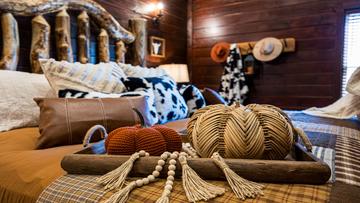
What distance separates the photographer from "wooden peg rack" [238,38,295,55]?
316 centimetres

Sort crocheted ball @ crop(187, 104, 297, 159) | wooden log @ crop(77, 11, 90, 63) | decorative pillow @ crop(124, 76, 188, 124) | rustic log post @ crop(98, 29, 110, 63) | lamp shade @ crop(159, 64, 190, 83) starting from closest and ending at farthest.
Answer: crocheted ball @ crop(187, 104, 297, 159) < decorative pillow @ crop(124, 76, 188, 124) < wooden log @ crop(77, 11, 90, 63) < rustic log post @ crop(98, 29, 110, 63) < lamp shade @ crop(159, 64, 190, 83)

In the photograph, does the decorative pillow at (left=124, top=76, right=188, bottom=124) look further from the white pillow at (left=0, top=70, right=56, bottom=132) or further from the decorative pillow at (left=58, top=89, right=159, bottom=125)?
the white pillow at (left=0, top=70, right=56, bottom=132)

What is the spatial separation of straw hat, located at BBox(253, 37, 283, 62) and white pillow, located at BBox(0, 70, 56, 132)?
255 cm

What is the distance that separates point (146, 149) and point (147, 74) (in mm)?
1482

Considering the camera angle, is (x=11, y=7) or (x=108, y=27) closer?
(x=11, y=7)

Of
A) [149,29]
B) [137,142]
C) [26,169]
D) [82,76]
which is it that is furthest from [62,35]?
[137,142]

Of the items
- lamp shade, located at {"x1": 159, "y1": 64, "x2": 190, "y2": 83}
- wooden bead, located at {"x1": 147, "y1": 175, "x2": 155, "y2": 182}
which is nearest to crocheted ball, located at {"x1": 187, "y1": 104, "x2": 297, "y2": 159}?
wooden bead, located at {"x1": 147, "y1": 175, "x2": 155, "y2": 182}

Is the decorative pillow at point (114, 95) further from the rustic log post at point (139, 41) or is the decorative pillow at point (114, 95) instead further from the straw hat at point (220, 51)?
the straw hat at point (220, 51)

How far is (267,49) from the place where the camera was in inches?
128

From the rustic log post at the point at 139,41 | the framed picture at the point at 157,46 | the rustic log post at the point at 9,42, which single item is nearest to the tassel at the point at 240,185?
the rustic log post at the point at 9,42

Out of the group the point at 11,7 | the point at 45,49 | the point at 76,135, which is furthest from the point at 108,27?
the point at 76,135

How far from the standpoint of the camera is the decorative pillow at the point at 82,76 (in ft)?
5.07

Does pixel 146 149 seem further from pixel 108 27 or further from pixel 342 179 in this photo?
pixel 108 27

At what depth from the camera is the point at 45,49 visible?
200 cm
